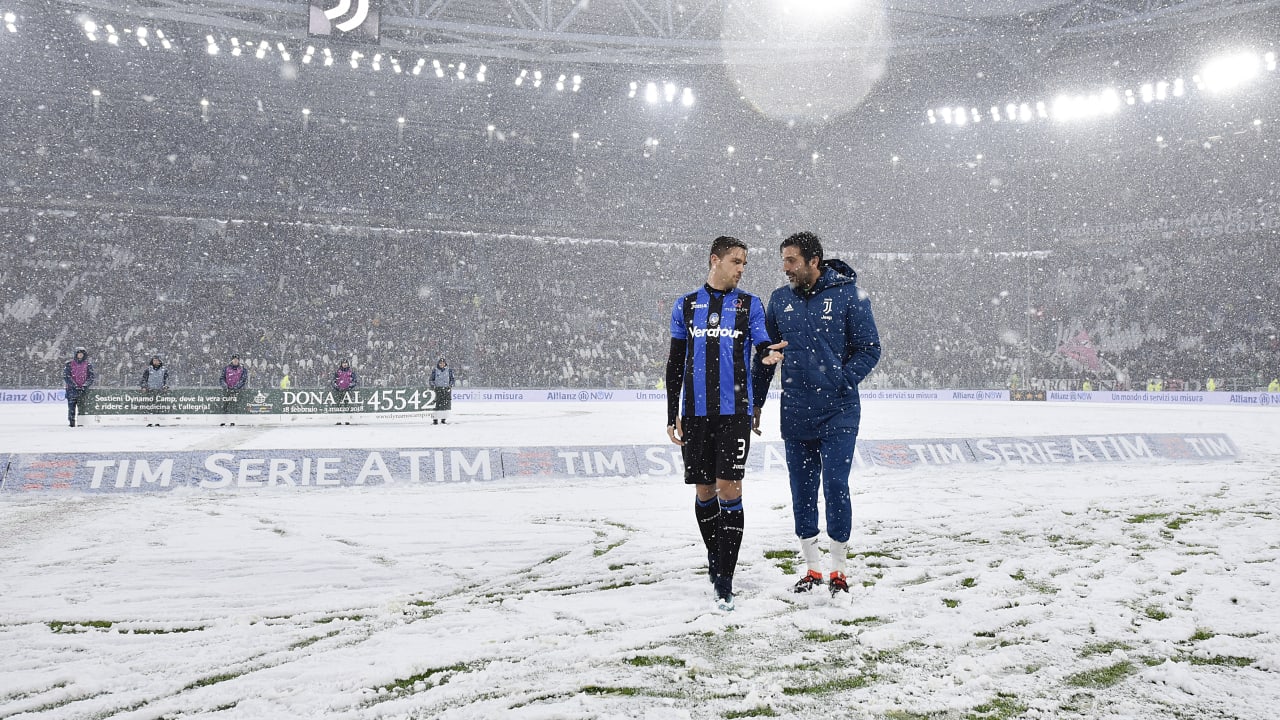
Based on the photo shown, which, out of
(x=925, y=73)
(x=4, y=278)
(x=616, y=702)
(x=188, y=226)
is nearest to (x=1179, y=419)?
(x=925, y=73)

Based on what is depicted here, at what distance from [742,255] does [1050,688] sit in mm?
2348

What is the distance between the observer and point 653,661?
2.87 metres

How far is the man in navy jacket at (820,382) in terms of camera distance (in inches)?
154

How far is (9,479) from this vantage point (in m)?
7.02

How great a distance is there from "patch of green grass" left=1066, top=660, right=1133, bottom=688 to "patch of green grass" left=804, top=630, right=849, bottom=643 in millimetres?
834

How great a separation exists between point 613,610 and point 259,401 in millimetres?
16457

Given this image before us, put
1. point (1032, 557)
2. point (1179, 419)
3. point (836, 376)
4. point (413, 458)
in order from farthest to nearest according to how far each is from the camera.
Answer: point (1179, 419) → point (413, 458) → point (1032, 557) → point (836, 376)

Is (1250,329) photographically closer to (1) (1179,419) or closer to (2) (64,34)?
(1) (1179,419)

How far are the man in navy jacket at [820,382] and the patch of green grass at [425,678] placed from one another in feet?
6.14

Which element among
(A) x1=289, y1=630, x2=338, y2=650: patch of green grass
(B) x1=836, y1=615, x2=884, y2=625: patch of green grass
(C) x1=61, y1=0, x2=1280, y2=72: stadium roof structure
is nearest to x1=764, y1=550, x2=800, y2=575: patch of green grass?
(B) x1=836, y1=615, x2=884, y2=625: patch of green grass

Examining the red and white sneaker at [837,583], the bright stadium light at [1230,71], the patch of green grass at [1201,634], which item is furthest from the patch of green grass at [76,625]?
the bright stadium light at [1230,71]

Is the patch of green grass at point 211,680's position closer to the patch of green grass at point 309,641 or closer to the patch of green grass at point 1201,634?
the patch of green grass at point 309,641

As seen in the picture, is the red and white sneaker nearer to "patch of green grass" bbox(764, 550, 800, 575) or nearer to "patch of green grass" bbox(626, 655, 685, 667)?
"patch of green grass" bbox(764, 550, 800, 575)

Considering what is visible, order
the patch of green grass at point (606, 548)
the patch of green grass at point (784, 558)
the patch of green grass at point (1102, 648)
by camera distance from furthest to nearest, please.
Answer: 1. the patch of green grass at point (606, 548)
2. the patch of green grass at point (784, 558)
3. the patch of green grass at point (1102, 648)
